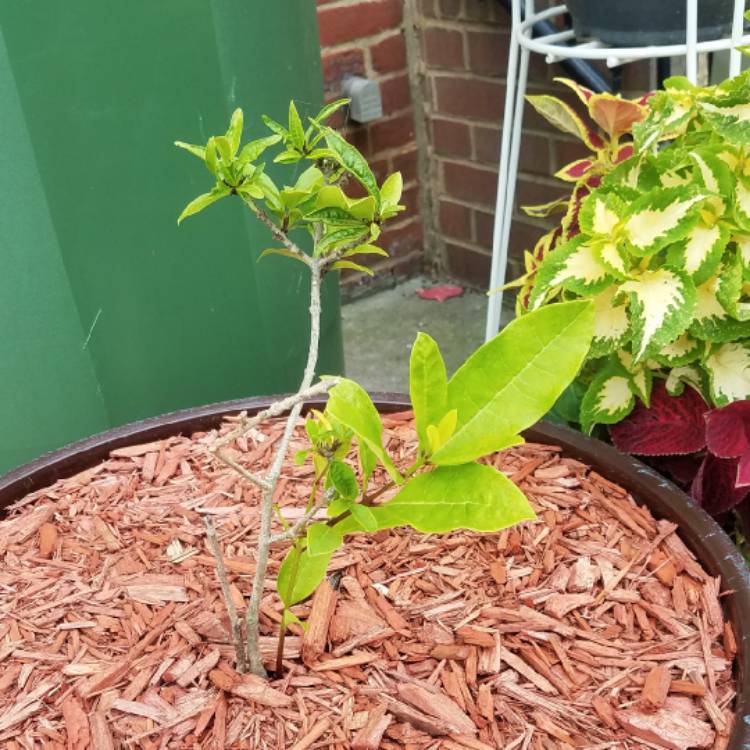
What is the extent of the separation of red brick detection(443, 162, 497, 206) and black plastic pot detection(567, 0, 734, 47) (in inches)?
37.3

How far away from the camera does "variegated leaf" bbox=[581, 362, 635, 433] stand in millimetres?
1045

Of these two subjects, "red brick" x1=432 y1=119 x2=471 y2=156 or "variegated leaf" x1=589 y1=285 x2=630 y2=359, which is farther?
"red brick" x1=432 y1=119 x2=471 y2=156

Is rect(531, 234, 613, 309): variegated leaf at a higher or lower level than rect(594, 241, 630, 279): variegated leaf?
lower

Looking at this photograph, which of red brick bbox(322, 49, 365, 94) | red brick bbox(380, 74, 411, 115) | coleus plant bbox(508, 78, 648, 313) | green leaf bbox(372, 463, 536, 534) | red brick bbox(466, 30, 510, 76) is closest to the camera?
green leaf bbox(372, 463, 536, 534)

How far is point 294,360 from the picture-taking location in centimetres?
130

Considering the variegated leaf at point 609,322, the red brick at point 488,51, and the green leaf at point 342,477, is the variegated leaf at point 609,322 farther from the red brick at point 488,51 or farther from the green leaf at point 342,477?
the red brick at point 488,51

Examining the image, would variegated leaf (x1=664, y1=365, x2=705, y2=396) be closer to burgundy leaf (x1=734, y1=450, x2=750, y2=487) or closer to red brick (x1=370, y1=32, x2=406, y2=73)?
burgundy leaf (x1=734, y1=450, x2=750, y2=487)

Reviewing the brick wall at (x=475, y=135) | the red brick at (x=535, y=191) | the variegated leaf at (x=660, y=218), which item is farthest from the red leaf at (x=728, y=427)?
the red brick at (x=535, y=191)

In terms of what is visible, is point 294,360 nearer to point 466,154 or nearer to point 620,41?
point 620,41

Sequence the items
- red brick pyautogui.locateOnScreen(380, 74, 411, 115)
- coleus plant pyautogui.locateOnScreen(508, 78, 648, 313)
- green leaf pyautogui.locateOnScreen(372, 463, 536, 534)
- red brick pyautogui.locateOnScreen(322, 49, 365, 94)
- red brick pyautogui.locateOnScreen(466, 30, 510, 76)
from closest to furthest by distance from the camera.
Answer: green leaf pyautogui.locateOnScreen(372, 463, 536, 534) < coleus plant pyautogui.locateOnScreen(508, 78, 648, 313) < red brick pyautogui.locateOnScreen(466, 30, 510, 76) < red brick pyautogui.locateOnScreen(322, 49, 365, 94) < red brick pyautogui.locateOnScreen(380, 74, 411, 115)

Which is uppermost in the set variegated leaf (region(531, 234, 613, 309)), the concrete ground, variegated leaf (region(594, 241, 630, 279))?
variegated leaf (region(594, 241, 630, 279))

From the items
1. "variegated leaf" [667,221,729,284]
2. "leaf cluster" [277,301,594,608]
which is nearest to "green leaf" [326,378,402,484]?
"leaf cluster" [277,301,594,608]

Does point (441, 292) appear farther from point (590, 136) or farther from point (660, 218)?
point (660, 218)

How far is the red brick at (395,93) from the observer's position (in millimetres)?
2321
